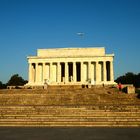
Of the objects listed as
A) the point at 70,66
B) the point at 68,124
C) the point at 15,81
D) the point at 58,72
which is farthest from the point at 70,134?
the point at 15,81

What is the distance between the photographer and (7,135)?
46.6ft

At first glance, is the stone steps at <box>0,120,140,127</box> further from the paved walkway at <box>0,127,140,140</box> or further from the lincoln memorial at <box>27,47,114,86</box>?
the lincoln memorial at <box>27,47,114,86</box>

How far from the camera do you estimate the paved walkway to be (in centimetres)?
1335

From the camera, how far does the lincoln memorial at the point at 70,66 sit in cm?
5891

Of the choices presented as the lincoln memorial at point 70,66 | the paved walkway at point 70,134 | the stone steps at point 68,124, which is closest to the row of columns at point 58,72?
the lincoln memorial at point 70,66

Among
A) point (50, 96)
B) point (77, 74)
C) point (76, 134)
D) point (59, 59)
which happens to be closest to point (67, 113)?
point (76, 134)

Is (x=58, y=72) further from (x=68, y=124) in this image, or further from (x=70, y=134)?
(x=70, y=134)

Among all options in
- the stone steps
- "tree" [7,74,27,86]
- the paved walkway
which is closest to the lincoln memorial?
"tree" [7,74,27,86]

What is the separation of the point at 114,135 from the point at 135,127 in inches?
130

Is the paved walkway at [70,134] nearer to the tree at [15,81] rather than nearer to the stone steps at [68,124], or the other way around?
the stone steps at [68,124]

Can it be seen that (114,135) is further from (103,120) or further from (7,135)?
(7,135)

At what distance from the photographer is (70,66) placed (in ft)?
206

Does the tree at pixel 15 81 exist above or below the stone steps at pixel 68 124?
above

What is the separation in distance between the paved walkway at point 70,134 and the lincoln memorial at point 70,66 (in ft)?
139
